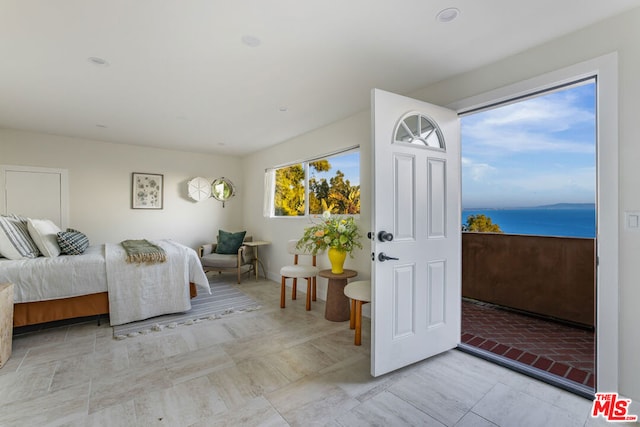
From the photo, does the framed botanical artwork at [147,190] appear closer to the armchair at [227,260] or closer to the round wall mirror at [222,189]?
Answer: the round wall mirror at [222,189]

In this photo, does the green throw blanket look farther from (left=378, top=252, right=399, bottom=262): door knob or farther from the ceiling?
(left=378, top=252, right=399, bottom=262): door knob

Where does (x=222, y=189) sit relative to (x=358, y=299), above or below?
above

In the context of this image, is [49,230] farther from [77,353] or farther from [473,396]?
[473,396]

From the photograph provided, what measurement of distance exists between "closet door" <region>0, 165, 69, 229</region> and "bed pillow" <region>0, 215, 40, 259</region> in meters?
1.56

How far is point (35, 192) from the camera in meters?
4.56

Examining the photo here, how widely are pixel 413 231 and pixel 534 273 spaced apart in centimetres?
218

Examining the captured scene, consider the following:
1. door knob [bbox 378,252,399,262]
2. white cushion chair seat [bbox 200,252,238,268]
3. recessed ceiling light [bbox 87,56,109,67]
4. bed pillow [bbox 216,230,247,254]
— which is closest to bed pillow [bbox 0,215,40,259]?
recessed ceiling light [bbox 87,56,109,67]

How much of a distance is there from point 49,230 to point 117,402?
2.66 m

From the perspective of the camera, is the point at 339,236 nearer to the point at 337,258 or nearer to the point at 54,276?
the point at 337,258

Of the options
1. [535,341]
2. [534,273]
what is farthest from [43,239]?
[534,273]

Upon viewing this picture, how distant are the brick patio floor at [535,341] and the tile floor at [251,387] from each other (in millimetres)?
329

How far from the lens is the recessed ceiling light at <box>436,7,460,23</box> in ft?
5.80

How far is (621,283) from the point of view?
5.87 feet

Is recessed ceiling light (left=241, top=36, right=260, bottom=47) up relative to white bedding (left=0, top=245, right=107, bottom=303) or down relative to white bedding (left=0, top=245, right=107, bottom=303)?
up
